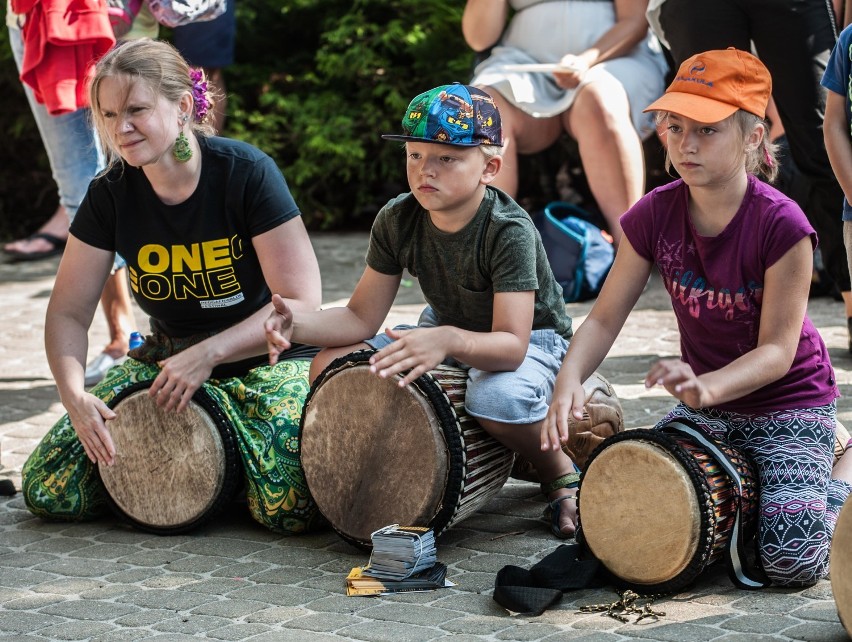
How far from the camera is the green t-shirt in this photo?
11.3 feet

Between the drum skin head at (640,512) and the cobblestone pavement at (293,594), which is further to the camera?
→ the drum skin head at (640,512)

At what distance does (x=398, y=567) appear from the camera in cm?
320

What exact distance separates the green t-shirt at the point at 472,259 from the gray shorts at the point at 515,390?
159 millimetres

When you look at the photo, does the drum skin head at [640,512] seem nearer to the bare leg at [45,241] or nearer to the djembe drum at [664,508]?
the djembe drum at [664,508]

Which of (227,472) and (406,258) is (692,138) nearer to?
(406,258)

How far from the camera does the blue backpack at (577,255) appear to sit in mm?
6570

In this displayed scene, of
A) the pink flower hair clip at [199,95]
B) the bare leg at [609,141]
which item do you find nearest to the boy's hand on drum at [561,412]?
the pink flower hair clip at [199,95]

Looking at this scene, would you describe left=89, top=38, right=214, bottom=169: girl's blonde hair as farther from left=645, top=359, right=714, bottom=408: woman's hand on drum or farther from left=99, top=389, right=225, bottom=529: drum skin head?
left=645, top=359, right=714, bottom=408: woman's hand on drum

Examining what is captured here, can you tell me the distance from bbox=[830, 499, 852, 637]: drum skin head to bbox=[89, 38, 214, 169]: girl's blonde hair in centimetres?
227

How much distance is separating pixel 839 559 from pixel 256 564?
157 centimetres

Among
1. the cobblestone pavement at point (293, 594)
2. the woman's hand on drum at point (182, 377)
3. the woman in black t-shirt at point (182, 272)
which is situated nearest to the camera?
the cobblestone pavement at point (293, 594)

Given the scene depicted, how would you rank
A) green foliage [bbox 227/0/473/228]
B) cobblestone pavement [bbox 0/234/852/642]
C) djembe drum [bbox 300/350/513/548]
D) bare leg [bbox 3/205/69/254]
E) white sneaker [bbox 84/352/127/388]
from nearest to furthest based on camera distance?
cobblestone pavement [bbox 0/234/852/642] → djembe drum [bbox 300/350/513/548] → white sneaker [bbox 84/352/127/388] → green foliage [bbox 227/0/473/228] → bare leg [bbox 3/205/69/254]

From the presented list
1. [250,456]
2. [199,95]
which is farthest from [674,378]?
[199,95]

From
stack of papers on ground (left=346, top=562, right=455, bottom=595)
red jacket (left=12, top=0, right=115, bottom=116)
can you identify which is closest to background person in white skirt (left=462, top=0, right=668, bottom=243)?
red jacket (left=12, top=0, right=115, bottom=116)
